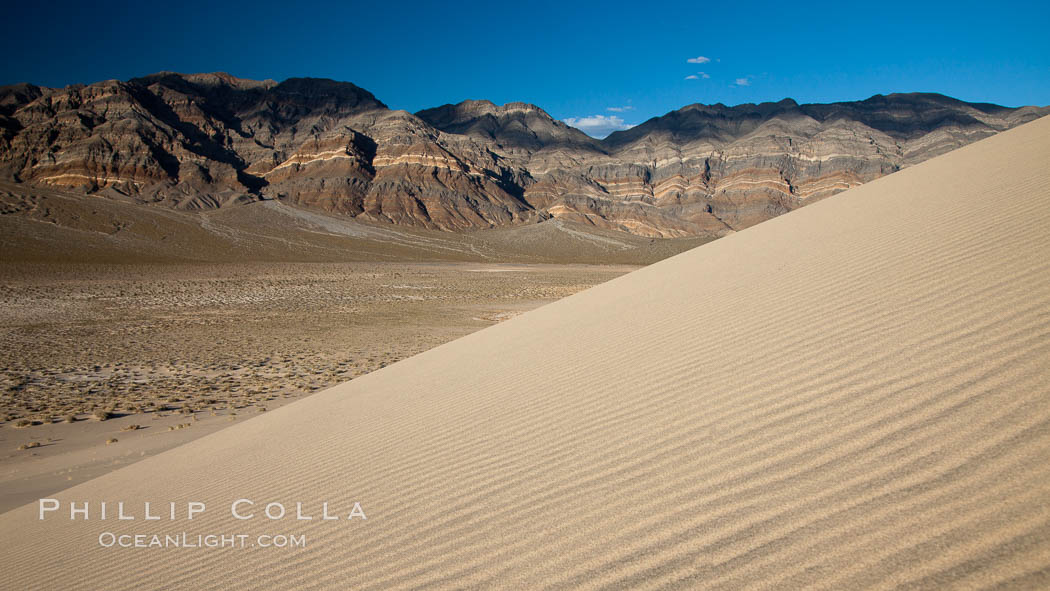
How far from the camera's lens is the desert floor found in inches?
280

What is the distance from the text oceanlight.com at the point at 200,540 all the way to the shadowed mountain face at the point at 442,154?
78.0 meters

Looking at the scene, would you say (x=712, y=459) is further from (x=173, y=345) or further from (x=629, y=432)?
(x=173, y=345)

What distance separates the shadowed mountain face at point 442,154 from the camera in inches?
3076

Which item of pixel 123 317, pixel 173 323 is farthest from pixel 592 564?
pixel 123 317

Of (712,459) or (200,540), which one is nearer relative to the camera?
(712,459)

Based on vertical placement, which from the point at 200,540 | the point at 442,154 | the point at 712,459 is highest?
the point at 442,154

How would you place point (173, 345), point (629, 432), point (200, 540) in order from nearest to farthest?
point (629, 432) → point (200, 540) → point (173, 345)

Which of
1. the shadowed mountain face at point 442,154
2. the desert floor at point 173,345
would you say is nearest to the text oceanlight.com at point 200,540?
the desert floor at point 173,345

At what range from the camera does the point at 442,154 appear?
94.0 metres

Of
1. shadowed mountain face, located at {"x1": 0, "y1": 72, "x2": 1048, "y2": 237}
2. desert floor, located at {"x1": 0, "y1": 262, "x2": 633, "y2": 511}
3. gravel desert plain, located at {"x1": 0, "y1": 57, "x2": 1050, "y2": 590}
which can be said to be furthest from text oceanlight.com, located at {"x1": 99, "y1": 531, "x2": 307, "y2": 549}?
shadowed mountain face, located at {"x1": 0, "y1": 72, "x2": 1048, "y2": 237}

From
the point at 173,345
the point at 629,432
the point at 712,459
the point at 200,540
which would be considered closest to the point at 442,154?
the point at 173,345

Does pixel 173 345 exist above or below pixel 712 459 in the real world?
above

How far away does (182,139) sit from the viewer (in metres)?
85.4

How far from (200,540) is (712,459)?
8.89ft
